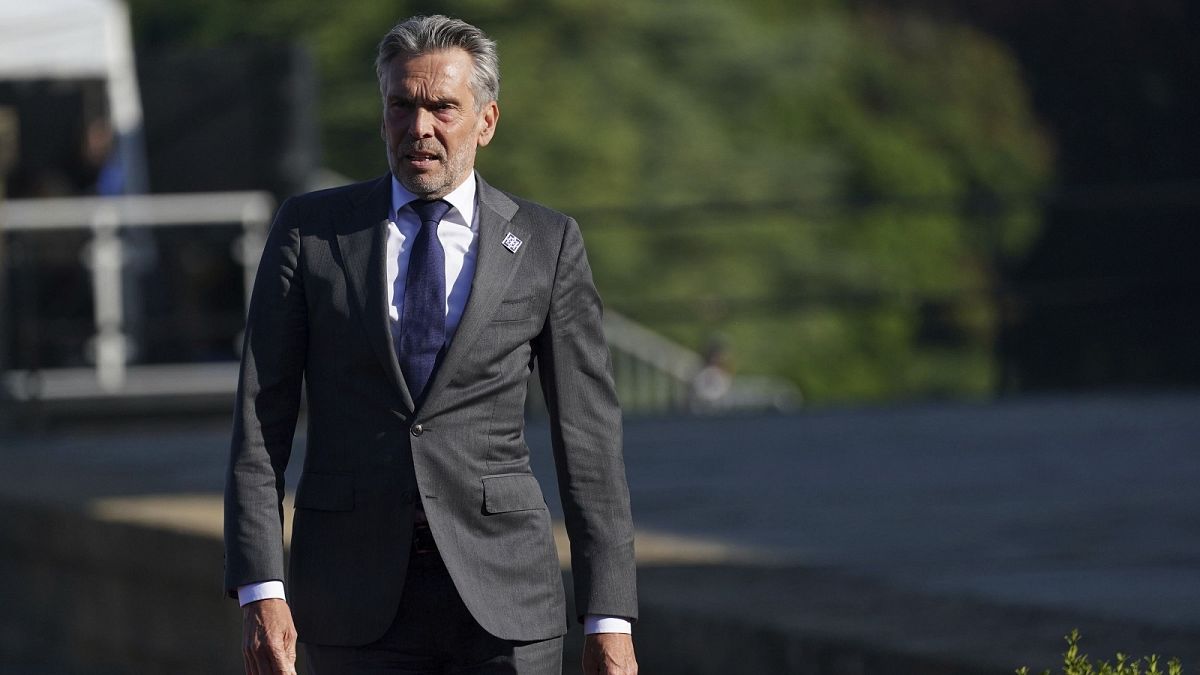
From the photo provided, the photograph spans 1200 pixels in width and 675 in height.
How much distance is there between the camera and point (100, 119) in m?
14.1

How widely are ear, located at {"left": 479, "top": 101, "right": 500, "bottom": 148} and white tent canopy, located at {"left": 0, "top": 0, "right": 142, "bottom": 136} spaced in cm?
1120

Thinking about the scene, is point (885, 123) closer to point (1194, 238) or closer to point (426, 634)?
point (1194, 238)

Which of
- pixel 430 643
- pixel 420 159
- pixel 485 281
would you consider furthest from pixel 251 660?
pixel 420 159

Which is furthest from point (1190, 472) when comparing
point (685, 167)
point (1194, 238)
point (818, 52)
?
point (818, 52)

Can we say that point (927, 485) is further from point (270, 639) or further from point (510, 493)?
point (270, 639)

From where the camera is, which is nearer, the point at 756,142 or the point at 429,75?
the point at 429,75

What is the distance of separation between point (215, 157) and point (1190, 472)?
309 inches

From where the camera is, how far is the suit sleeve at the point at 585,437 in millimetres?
3346

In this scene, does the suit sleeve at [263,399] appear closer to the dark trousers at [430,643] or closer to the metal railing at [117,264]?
the dark trousers at [430,643]

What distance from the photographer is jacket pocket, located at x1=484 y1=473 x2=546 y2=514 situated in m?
3.32

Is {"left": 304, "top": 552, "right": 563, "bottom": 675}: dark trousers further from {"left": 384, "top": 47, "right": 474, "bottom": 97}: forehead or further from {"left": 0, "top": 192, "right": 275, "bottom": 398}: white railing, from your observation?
{"left": 0, "top": 192, "right": 275, "bottom": 398}: white railing

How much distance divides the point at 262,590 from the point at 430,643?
240 mm

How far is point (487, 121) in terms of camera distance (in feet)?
10.9

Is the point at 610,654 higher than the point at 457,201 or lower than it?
lower
